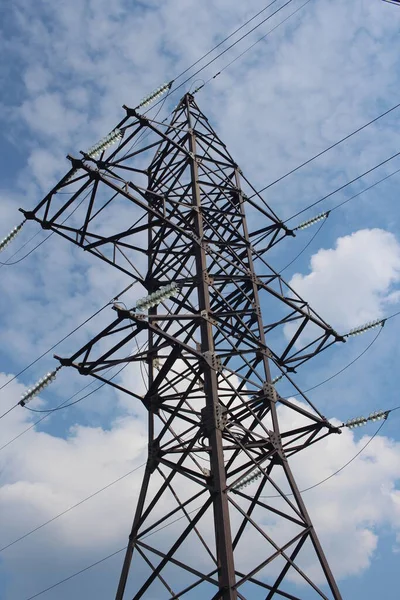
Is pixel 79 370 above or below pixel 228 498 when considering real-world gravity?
above

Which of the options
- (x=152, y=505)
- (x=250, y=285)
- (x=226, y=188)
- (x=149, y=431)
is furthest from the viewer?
(x=226, y=188)

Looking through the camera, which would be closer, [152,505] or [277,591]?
[277,591]

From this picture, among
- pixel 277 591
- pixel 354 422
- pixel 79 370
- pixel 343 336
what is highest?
pixel 343 336

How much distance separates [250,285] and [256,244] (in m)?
3.02

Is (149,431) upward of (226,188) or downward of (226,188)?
downward

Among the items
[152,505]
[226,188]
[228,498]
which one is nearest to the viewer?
[228,498]

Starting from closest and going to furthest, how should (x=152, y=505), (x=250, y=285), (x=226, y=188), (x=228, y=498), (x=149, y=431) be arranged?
1. (x=228, y=498)
2. (x=152, y=505)
3. (x=149, y=431)
4. (x=250, y=285)
5. (x=226, y=188)

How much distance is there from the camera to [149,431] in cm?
1420

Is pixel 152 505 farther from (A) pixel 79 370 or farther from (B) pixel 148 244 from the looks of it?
(B) pixel 148 244

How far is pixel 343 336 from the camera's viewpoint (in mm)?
17234

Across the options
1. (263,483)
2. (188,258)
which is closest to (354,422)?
(263,483)

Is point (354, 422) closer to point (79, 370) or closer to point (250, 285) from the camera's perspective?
point (250, 285)

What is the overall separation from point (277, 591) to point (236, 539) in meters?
1.49

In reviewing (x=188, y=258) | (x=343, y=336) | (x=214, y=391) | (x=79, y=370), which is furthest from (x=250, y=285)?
(x=79, y=370)
